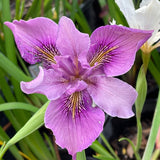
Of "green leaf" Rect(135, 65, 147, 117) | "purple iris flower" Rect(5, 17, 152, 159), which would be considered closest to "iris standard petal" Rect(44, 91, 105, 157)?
"purple iris flower" Rect(5, 17, 152, 159)

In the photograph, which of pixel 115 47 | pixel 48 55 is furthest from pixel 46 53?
pixel 115 47

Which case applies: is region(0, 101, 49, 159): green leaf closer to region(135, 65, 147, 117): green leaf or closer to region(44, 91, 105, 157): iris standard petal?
region(44, 91, 105, 157): iris standard petal

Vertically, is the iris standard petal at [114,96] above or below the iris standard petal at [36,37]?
below

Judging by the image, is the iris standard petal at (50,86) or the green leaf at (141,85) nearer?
the iris standard petal at (50,86)

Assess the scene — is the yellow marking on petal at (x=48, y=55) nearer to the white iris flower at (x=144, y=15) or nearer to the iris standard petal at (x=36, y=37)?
the iris standard petal at (x=36, y=37)

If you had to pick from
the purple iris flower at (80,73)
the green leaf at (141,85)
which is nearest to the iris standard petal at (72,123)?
the purple iris flower at (80,73)

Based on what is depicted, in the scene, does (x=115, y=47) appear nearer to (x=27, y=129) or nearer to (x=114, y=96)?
(x=114, y=96)

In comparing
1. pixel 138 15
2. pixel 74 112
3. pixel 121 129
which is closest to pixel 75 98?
pixel 74 112
